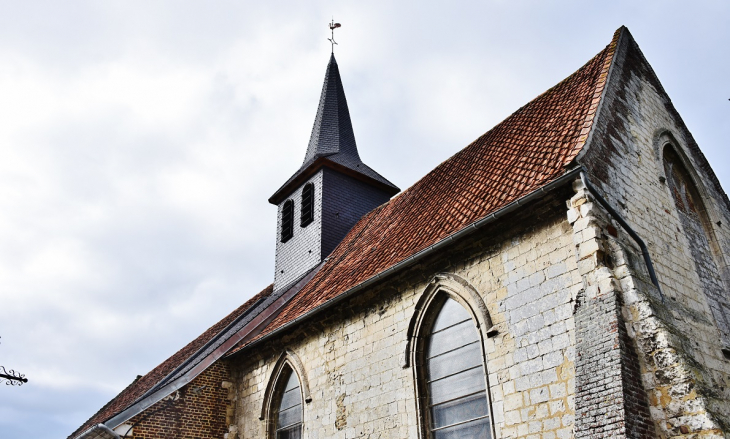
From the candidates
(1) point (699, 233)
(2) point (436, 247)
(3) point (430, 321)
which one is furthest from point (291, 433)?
(1) point (699, 233)

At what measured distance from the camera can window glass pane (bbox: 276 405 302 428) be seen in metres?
9.09

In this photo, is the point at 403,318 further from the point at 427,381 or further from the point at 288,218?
the point at 288,218

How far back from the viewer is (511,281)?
6324 millimetres

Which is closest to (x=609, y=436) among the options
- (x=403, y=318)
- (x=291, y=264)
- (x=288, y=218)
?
(x=403, y=318)

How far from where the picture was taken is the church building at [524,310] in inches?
197

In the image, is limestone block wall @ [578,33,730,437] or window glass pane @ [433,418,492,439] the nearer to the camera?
limestone block wall @ [578,33,730,437]

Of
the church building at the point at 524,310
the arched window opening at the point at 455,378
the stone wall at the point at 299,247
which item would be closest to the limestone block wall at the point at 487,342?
the church building at the point at 524,310

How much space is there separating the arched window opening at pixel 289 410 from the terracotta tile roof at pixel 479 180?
90 centimetres

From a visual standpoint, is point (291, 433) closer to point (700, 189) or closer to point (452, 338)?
point (452, 338)

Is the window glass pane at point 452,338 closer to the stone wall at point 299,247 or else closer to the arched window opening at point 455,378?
the arched window opening at point 455,378

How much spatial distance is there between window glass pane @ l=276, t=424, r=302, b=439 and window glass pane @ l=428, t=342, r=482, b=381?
2.93 metres

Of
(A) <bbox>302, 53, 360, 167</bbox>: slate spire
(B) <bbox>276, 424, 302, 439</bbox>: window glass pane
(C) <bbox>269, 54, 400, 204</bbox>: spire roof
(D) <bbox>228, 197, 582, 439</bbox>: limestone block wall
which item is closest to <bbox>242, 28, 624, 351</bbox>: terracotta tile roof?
(D) <bbox>228, 197, 582, 439</bbox>: limestone block wall

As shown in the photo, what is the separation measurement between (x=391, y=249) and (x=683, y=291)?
3.97 metres

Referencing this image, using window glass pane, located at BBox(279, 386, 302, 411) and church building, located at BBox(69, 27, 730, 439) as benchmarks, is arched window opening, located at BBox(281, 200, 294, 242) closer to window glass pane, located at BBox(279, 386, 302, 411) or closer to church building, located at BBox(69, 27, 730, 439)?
church building, located at BBox(69, 27, 730, 439)
